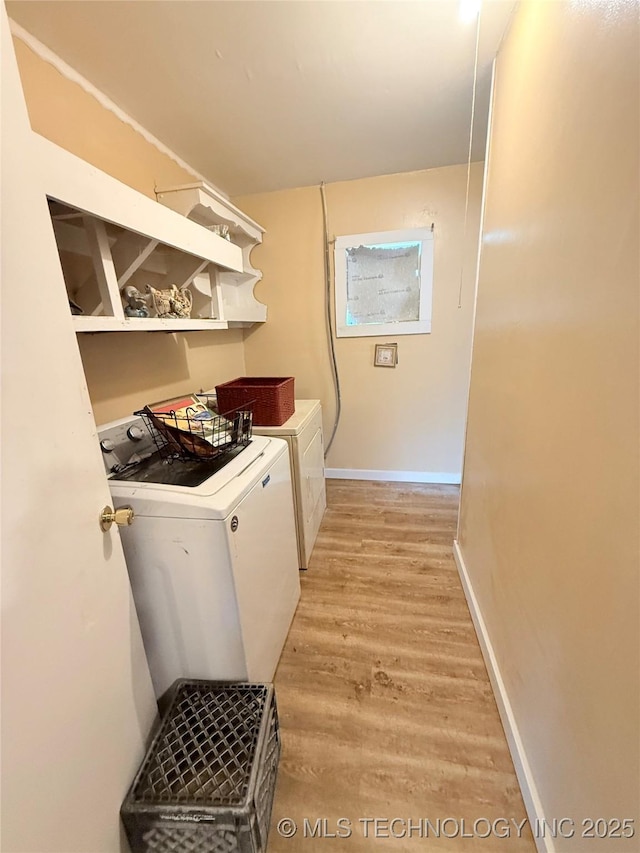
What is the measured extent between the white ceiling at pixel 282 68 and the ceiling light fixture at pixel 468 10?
0.02 metres

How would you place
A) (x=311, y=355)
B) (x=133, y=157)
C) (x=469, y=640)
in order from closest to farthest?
(x=469, y=640), (x=133, y=157), (x=311, y=355)

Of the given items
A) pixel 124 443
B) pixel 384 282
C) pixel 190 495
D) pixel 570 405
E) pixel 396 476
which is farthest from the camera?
pixel 396 476

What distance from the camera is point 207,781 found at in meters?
0.84

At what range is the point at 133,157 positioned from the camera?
1.58m

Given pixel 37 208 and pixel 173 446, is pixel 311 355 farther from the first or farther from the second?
pixel 37 208

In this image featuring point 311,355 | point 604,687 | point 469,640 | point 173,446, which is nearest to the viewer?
point 604,687

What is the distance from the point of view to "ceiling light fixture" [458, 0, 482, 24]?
3.73 feet

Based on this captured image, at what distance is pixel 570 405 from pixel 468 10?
4.87 feet

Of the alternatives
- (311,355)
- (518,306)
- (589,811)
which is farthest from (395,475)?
(589,811)

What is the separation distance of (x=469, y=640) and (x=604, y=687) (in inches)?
38.5

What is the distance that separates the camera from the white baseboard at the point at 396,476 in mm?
2859

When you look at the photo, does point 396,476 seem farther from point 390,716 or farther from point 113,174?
point 113,174

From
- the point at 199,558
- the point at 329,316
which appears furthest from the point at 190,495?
the point at 329,316

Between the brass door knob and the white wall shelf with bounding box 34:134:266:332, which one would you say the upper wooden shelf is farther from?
the brass door knob
